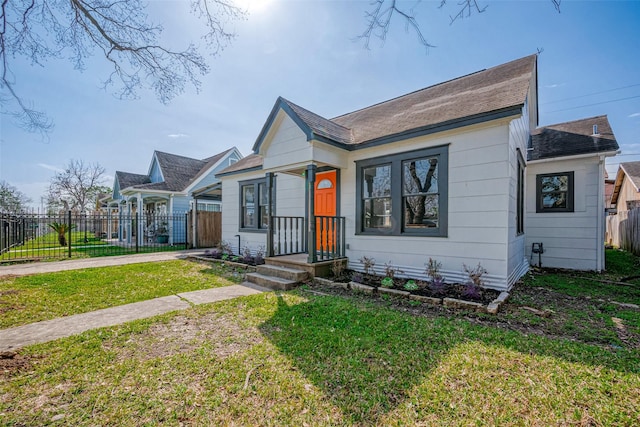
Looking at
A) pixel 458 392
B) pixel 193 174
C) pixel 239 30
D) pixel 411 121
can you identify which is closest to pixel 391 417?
pixel 458 392

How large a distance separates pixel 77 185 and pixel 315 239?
33695 mm

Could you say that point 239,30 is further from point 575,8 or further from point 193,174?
point 193,174

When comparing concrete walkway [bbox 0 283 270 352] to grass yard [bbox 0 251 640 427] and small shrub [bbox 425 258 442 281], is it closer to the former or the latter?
grass yard [bbox 0 251 640 427]

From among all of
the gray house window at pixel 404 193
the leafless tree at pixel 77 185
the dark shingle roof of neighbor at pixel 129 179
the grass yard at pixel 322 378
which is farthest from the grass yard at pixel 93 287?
the leafless tree at pixel 77 185

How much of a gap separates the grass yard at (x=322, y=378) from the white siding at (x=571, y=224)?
19.4ft

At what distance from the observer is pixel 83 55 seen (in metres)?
5.71

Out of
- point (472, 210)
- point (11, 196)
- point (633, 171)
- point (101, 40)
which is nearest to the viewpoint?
point (472, 210)

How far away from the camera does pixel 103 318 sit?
3.99m

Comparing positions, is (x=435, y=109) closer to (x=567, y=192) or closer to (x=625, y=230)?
(x=567, y=192)

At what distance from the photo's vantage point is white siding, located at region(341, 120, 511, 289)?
15.9 feet

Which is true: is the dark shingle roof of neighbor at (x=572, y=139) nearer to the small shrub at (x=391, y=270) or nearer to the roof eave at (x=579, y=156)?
the roof eave at (x=579, y=156)

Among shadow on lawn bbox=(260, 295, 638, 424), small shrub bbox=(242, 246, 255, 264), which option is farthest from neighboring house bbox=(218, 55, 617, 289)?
shadow on lawn bbox=(260, 295, 638, 424)

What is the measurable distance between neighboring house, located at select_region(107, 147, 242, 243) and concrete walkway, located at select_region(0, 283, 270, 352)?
8.75m

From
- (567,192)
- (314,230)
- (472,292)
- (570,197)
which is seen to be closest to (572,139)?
(567,192)
